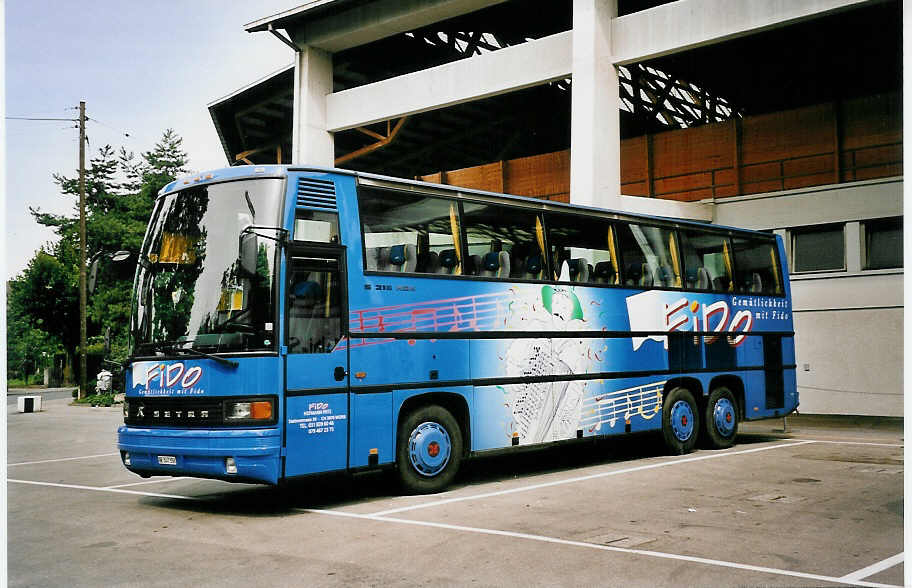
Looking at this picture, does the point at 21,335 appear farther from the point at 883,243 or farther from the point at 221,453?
the point at 221,453

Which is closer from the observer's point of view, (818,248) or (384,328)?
(384,328)

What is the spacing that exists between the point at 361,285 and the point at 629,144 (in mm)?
17333

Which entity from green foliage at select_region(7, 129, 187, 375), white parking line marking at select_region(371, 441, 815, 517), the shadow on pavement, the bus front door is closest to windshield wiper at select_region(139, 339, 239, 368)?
the bus front door

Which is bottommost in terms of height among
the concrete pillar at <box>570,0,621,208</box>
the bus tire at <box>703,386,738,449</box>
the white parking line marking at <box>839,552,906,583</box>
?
the white parking line marking at <box>839,552,906,583</box>

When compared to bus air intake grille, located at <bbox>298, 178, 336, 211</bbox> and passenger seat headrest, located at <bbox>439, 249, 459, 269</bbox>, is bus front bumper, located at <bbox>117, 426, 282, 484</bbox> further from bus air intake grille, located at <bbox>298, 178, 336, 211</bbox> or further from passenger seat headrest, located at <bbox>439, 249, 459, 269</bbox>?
passenger seat headrest, located at <bbox>439, 249, 459, 269</bbox>

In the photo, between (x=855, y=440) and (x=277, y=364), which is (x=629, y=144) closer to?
(x=855, y=440)

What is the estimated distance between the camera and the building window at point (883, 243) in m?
21.7

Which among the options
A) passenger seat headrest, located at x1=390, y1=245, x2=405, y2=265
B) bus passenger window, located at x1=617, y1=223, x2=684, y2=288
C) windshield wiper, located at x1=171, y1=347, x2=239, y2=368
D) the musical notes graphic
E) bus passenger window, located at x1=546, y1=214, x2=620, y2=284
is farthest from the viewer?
bus passenger window, located at x1=617, y1=223, x2=684, y2=288

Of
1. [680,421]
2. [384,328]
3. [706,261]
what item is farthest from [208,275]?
[706,261]

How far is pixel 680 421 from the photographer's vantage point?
50.2 feet

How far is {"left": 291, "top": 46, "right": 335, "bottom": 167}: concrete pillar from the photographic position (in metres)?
25.4

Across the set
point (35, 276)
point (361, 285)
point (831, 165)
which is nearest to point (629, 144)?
point (831, 165)

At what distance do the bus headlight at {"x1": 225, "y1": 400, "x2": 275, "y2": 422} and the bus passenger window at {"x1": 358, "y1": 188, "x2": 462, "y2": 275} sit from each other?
6.62 ft

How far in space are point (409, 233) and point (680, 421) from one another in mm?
6183
